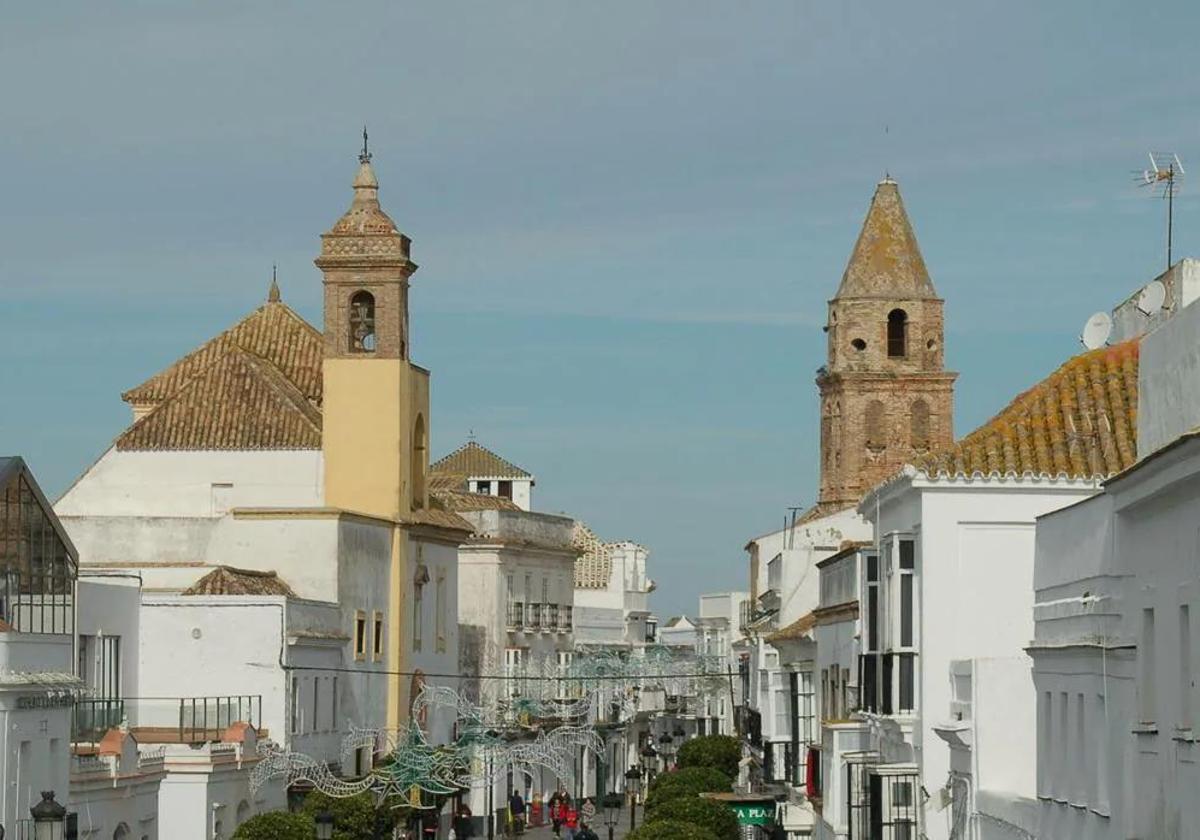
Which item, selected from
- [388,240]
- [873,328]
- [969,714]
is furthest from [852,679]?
[873,328]

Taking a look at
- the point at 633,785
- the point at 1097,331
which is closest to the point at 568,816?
the point at 633,785

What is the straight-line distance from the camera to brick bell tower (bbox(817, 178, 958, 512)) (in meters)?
92.5

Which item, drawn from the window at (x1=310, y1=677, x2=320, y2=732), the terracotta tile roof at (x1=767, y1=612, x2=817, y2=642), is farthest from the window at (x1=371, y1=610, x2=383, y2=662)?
the terracotta tile roof at (x1=767, y1=612, x2=817, y2=642)

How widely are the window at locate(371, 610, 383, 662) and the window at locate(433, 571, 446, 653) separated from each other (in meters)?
5.76

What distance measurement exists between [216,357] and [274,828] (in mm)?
27493

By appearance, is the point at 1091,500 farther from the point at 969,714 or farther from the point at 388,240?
the point at 388,240

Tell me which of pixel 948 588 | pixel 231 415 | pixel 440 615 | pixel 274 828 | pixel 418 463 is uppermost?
pixel 231 415

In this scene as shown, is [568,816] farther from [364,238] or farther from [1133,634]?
[1133,634]

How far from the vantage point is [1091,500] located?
67.6 ft

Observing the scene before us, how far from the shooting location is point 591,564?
→ 124438 mm

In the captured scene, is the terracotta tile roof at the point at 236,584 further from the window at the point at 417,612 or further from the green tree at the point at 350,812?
the window at the point at 417,612

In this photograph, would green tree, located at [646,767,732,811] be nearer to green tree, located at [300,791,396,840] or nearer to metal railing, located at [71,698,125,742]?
green tree, located at [300,791,396,840]

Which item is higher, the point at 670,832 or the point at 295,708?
the point at 295,708

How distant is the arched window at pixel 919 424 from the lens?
92250 millimetres
